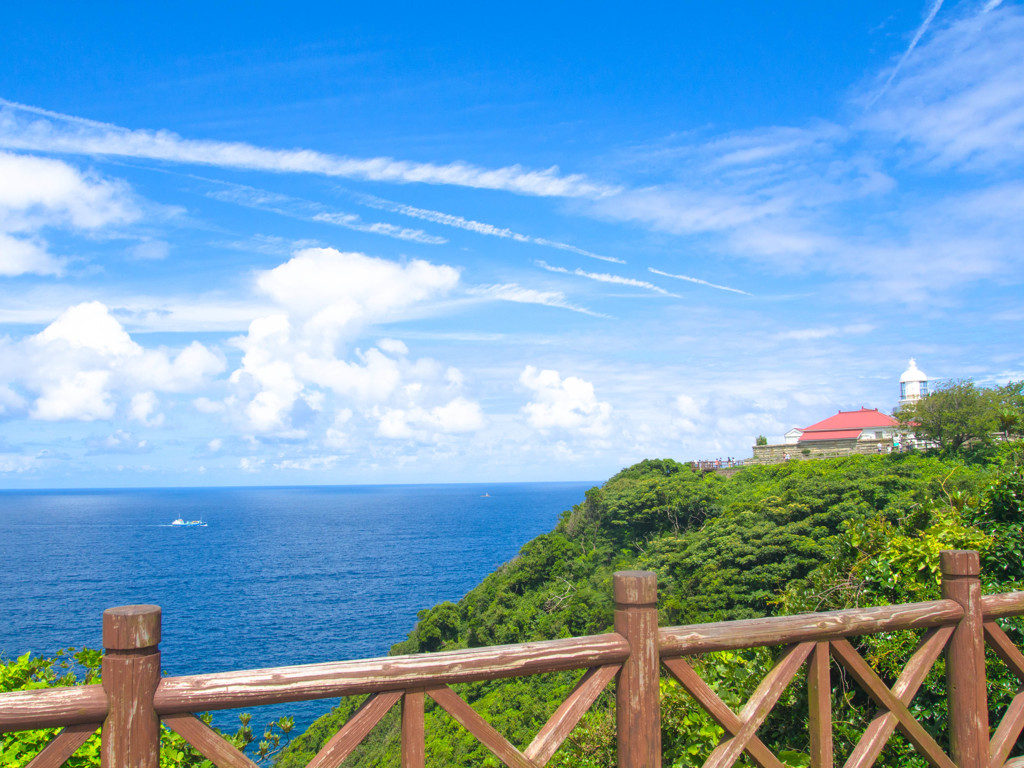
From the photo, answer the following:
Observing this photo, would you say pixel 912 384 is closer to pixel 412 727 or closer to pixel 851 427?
pixel 851 427

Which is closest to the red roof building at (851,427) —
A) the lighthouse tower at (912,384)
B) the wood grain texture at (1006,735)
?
the lighthouse tower at (912,384)

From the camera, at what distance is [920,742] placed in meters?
2.83

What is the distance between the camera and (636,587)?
234 centimetres

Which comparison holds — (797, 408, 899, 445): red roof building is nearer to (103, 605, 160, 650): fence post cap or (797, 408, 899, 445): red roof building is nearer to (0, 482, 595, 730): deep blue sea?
(0, 482, 595, 730): deep blue sea

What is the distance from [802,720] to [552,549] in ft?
88.0

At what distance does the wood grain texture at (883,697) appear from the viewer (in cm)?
267

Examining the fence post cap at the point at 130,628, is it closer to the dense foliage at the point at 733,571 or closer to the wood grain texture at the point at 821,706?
the wood grain texture at the point at 821,706

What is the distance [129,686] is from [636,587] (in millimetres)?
1547

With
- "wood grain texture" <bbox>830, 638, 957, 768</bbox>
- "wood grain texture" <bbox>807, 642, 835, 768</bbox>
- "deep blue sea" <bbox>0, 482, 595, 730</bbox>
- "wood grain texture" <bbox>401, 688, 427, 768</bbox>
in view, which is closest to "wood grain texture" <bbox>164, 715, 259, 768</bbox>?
"wood grain texture" <bbox>401, 688, 427, 768</bbox>

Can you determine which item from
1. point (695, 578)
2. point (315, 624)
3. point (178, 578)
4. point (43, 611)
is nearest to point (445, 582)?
point (315, 624)

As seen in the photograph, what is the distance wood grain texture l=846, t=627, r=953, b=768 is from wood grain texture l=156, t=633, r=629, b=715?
121cm

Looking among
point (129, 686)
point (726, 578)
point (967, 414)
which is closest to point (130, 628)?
point (129, 686)

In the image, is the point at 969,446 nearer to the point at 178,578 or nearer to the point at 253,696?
the point at 253,696

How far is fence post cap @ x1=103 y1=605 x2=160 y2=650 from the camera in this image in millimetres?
1867
